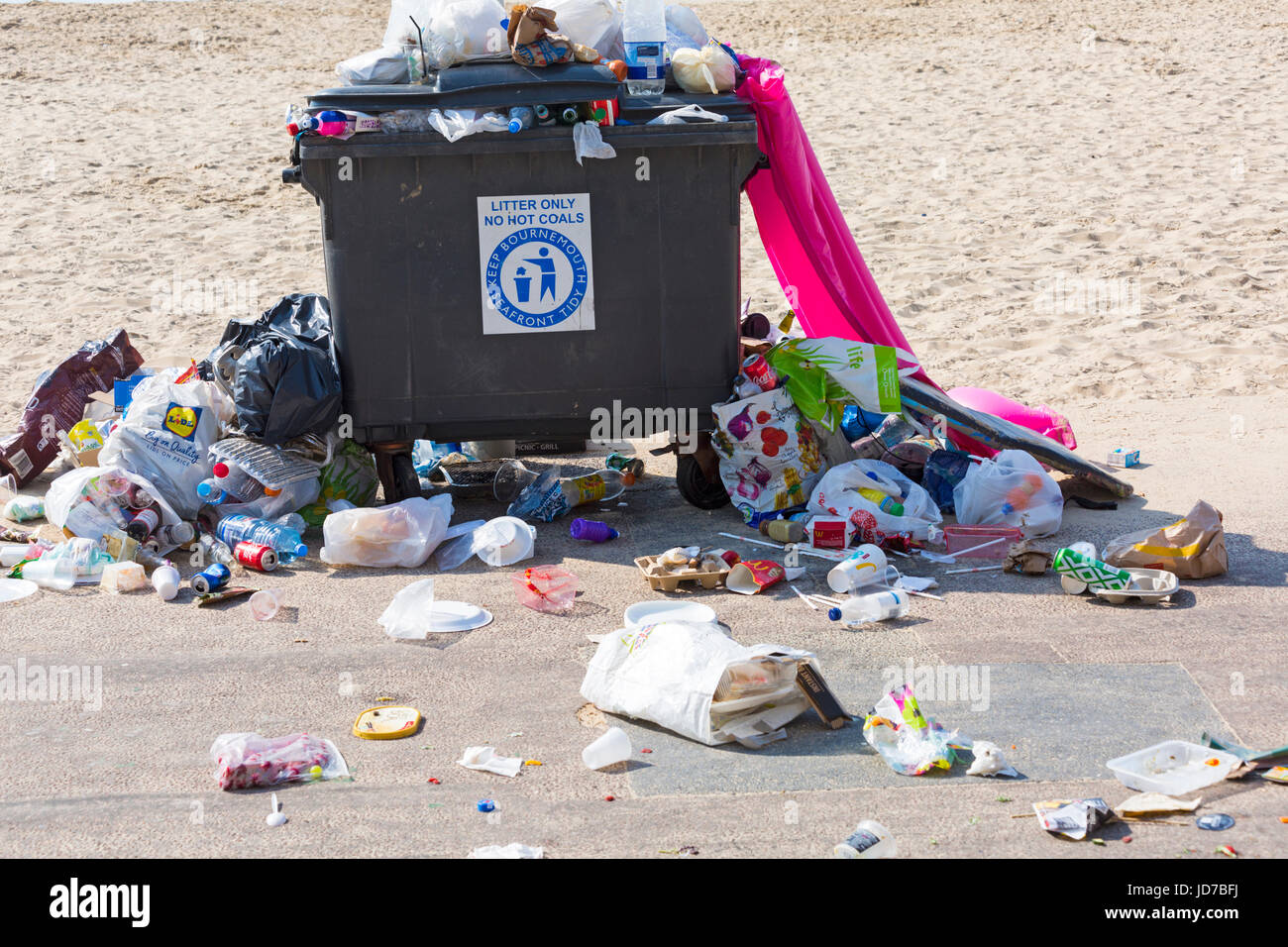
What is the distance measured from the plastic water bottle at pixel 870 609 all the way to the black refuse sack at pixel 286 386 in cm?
206

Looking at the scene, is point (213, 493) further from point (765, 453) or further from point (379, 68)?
point (765, 453)

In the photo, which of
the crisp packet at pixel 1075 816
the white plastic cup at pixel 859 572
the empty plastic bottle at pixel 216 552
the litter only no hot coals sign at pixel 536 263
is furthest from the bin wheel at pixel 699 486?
the crisp packet at pixel 1075 816

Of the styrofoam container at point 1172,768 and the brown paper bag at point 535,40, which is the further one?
the brown paper bag at point 535,40

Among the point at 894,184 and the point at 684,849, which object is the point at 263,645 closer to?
the point at 684,849

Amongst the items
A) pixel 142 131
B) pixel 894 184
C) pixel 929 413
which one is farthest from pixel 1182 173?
pixel 142 131

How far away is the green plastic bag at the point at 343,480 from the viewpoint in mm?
5094

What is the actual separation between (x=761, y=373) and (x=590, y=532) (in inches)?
35.1

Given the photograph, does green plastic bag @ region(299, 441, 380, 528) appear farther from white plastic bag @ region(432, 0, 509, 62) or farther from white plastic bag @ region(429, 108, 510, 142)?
white plastic bag @ region(432, 0, 509, 62)

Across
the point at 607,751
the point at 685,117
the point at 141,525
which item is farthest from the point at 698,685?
the point at 141,525

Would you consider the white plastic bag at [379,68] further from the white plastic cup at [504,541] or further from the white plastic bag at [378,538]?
the white plastic cup at [504,541]

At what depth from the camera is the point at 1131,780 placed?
3.03 m

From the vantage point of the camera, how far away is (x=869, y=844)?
9.05 feet

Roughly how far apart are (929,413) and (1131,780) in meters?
2.35

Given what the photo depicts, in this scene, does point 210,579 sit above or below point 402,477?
below
